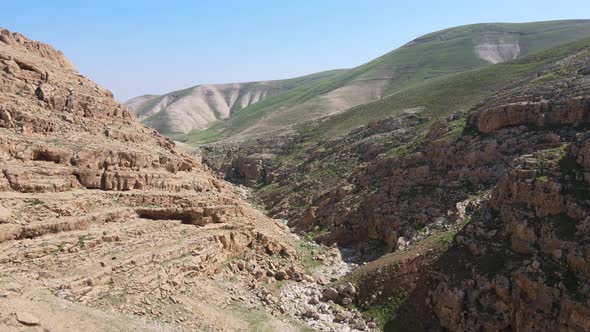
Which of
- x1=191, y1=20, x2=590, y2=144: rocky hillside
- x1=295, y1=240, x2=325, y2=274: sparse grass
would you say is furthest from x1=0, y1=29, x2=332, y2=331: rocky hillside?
x1=191, y1=20, x2=590, y2=144: rocky hillside

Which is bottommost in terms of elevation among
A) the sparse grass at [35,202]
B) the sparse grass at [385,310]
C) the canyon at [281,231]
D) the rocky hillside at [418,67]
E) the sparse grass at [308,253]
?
the sparse grass at [385,310]

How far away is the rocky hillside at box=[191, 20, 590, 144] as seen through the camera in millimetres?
138125

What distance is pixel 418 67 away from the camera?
166125mm

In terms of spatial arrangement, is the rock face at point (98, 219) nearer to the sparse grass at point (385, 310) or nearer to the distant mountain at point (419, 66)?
the sparse grass at point (385, 310)

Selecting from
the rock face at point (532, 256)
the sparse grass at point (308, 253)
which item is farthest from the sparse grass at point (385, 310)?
the sparse grass at point (308, 253)

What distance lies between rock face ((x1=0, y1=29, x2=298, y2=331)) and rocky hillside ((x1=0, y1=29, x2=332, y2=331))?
2.5 inches

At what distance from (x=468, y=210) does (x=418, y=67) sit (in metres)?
142

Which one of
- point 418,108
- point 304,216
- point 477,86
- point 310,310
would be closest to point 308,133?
point 418,108

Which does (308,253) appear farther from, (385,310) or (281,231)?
(385,310)

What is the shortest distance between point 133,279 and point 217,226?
8747 mm

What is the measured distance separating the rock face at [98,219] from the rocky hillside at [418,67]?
9369cm

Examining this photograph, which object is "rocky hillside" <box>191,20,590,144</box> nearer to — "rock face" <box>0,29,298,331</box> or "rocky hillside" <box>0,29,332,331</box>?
"rock face" <box>0,29,298,331</box>

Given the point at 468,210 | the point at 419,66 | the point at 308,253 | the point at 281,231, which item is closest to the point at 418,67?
the point at 419,66

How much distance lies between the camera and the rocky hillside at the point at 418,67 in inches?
5438
